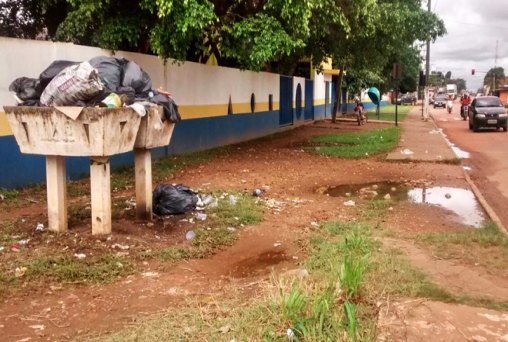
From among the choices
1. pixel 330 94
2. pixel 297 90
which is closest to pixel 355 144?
pixel 297 90

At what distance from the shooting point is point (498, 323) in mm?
3479


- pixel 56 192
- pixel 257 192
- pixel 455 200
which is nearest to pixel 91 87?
pixel 56 192

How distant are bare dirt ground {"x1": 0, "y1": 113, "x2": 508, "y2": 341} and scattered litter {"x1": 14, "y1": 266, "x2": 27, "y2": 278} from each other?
0.34 metres

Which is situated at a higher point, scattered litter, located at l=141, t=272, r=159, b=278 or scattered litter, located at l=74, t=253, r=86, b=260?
scattered litter, located at l=74, t=253, r=86, b=260

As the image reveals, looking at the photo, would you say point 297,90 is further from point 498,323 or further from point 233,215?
point 498,323

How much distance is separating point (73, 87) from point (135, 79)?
940 millimetres

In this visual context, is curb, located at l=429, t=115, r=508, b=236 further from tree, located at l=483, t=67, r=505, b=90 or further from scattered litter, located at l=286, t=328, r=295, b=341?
tree, located at l=483, t=67, r=505, b=90

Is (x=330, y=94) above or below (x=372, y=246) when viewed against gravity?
above

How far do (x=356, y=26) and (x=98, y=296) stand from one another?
11191 mm

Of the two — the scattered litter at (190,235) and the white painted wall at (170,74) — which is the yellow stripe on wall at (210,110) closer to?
the white painted wall at (170,74)

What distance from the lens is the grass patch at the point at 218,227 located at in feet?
18.1

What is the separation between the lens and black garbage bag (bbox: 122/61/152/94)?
6.04 m

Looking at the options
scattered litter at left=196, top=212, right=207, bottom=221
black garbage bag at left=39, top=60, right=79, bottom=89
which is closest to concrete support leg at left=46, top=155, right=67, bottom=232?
black garbage bag at left=39, top=60, right=79, bottom=89

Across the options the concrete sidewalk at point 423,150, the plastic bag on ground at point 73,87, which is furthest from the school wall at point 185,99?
the concrete sidewalk at point 423,150
